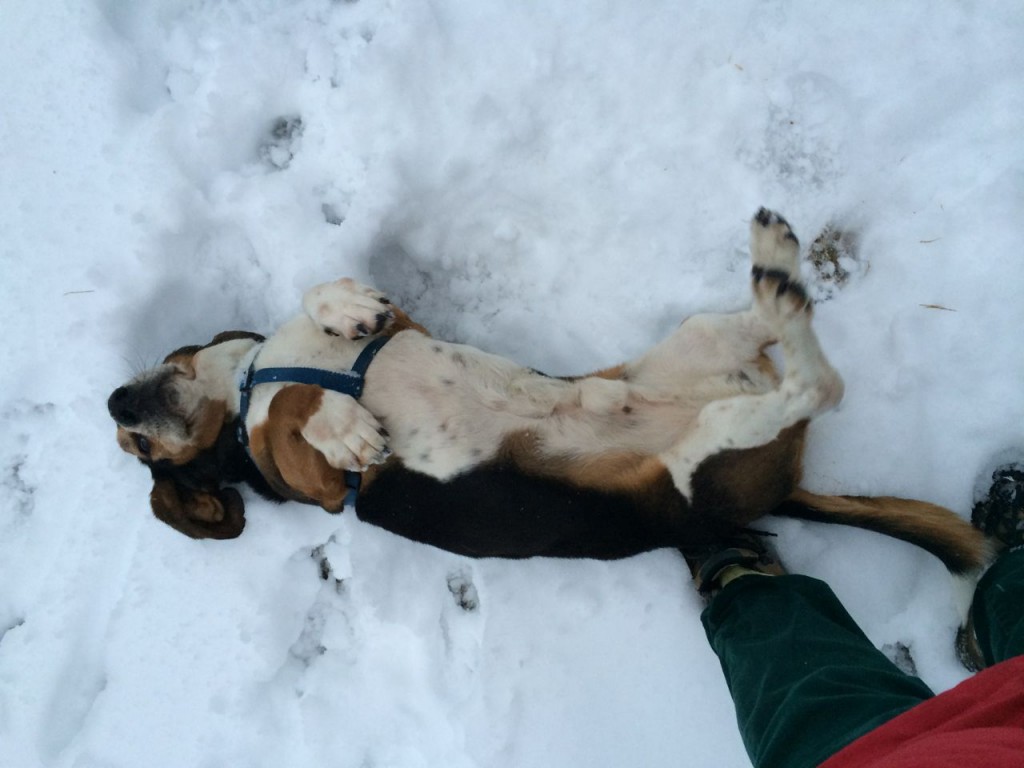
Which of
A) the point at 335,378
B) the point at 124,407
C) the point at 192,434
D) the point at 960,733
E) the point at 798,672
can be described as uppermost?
the point at 960,733

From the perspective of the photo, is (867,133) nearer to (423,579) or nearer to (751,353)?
(751,353)

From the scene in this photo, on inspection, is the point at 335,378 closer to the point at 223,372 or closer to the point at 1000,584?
the point at 223,372

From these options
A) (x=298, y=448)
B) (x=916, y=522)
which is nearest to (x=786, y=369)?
(x=916, y=522)

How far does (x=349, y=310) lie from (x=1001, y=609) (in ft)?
8.45

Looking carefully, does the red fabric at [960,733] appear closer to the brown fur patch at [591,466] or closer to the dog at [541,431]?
the dog at [541,431]

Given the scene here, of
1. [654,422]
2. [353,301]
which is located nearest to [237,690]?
[353,301]

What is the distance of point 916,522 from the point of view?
2.55 metres

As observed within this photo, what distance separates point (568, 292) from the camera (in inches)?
127

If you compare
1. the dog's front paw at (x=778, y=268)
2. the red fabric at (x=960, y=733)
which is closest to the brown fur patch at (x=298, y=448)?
the dog's front paw at (x=778, y=268)

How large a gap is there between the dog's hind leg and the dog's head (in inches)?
76.2

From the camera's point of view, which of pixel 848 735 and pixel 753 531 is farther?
pixel 753 531

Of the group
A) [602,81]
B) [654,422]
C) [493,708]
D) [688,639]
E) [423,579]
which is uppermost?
[602,81]

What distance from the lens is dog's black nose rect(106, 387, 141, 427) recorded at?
2.61 metres

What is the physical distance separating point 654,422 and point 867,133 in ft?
5.44
